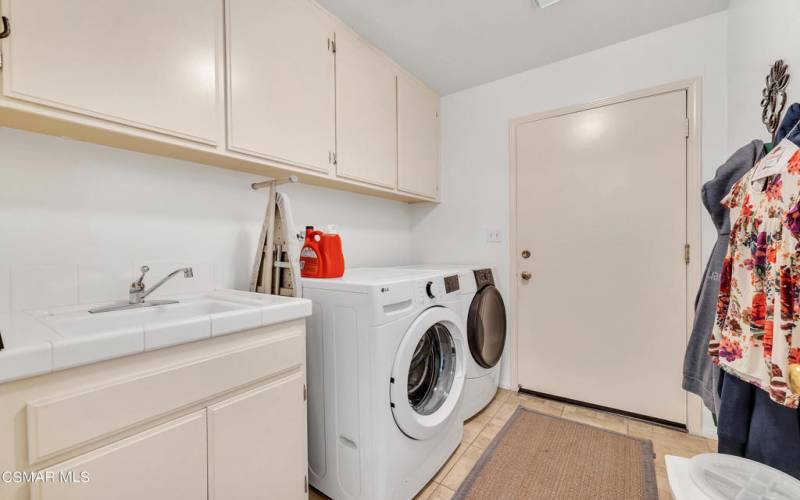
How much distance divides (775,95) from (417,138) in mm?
1788

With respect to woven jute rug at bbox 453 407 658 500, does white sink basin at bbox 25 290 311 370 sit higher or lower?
higher

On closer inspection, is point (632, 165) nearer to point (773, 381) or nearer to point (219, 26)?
point (773, 381)

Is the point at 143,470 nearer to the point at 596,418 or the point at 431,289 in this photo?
the point at 431,289

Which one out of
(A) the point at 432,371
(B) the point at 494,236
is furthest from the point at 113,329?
(B) the point at 494,236

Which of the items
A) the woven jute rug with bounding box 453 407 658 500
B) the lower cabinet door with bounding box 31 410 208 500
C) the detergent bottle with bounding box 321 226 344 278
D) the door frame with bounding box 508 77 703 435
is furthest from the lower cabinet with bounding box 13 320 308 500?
the door frame with bounding box 508 77 703 435

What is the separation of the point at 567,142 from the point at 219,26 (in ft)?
6.81

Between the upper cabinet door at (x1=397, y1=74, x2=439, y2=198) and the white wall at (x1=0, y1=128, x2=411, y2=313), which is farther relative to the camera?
the upper cabinet door at (x1=397, y1=74, x2=439, y2=198)

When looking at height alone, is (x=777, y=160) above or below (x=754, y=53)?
below

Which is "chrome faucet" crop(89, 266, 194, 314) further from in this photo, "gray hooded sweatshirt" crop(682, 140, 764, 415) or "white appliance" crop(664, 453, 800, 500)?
"gray hooded sweatshirt" crop(682, 140, 764, 415)

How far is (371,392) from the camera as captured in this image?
1271 millimetres

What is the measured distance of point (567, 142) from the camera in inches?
87.0

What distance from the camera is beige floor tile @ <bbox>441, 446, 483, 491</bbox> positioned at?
1.53m

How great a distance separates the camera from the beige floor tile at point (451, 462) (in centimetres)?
157

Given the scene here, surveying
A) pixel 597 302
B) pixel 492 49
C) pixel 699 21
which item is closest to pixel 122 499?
pixel 597 302
